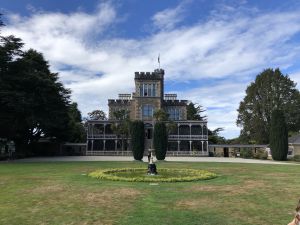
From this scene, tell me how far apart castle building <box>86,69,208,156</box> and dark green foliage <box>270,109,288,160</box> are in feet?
58.6

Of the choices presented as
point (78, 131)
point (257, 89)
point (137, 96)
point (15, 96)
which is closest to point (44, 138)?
point (78, 131)

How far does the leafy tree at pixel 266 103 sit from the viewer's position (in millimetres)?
63469

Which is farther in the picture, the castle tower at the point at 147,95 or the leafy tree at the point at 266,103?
the castle tower at the point at 147,95

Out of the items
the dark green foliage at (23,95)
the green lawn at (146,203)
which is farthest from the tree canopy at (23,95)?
the green lawn at (146,203)

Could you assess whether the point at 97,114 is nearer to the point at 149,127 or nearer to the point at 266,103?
the point at 149,127

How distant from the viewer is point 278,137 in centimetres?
4294

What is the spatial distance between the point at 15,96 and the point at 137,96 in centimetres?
3253

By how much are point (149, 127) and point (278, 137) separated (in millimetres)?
26227

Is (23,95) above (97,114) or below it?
below

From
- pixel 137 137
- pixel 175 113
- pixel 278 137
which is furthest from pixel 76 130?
pixel 278 137

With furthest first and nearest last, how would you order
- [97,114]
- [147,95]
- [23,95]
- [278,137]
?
[97,114] < [147,95] < [278,137] < [23,95]

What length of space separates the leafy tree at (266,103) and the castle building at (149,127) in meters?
8.88

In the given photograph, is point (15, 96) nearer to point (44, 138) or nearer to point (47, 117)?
point (47, 117)

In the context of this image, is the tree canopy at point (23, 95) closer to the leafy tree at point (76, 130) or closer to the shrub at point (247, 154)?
the leafy tree at point (76, 130)
